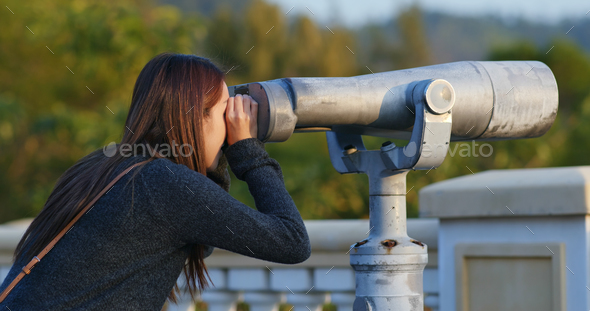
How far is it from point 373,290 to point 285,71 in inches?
681

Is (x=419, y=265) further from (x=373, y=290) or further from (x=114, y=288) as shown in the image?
(x=114, y=288)

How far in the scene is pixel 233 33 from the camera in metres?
19.3

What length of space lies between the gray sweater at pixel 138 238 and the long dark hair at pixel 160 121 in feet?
0.21

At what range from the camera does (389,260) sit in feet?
4.00

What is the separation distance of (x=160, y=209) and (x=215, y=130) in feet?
0.74

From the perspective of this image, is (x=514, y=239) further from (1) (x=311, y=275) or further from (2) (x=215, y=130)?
(2) (x=215, y=130)

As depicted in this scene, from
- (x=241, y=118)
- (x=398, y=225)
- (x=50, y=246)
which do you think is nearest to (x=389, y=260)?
(x=398, y=225)

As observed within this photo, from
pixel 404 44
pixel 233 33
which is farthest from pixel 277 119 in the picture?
pixel 404 44

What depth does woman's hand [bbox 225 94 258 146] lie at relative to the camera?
4.27ft

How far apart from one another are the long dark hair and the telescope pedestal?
37cm

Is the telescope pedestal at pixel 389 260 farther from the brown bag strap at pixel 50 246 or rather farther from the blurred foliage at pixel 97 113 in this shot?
the blurred foliage at pixel 97 113

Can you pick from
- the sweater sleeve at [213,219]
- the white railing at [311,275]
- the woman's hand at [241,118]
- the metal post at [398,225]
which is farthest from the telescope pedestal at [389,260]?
the white railing at [311,275]

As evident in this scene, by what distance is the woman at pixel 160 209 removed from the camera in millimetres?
1204

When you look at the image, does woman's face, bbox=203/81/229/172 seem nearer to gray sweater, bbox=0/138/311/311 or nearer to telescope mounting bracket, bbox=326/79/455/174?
gray sweater, bbox=0/138/311/311
